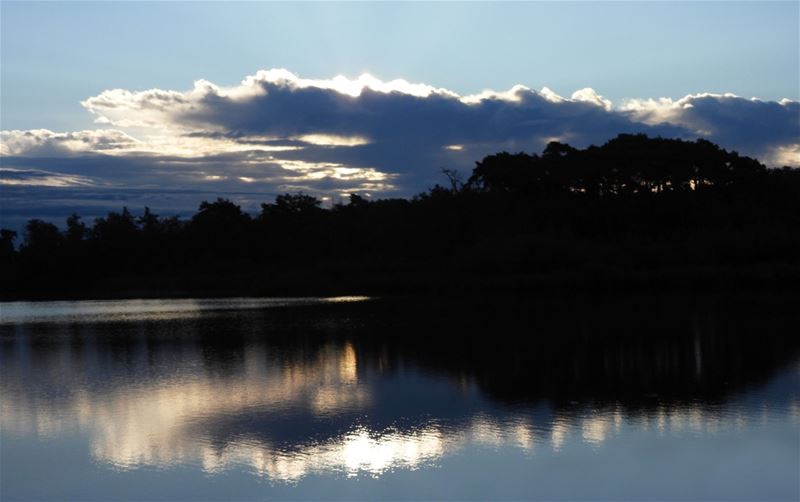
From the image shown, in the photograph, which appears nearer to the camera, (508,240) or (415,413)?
(415,413)

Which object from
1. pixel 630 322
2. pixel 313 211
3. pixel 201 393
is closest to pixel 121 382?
pixel 201 393

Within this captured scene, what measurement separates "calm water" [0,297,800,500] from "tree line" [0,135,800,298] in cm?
1783

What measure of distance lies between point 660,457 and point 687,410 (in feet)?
8.36

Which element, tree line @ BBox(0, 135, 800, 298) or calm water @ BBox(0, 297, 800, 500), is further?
tree line @ BBox(0, 135, 800, 298)

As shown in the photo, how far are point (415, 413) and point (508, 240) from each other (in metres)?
33.1

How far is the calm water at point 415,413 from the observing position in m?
8.74

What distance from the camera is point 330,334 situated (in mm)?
23328

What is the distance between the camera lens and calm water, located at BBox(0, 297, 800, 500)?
28.7ft

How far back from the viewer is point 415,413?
1204 cm

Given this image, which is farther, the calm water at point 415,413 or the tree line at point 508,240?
the tree line at point 508,240

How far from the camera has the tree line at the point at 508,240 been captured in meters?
41.2

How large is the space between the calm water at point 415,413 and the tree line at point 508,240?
17.8m

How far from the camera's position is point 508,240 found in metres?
44.6

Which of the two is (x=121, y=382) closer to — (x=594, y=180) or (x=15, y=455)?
(x=15, y=455)
